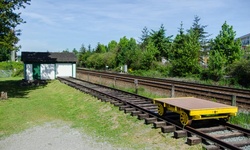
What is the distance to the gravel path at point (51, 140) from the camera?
8.10 m

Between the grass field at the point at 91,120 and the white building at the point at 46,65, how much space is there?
17020 mm

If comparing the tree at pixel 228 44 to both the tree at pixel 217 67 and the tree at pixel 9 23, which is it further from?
the tree at pixel 9 23

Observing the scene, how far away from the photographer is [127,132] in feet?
30.0

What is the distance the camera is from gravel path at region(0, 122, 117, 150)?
8102 millimetres

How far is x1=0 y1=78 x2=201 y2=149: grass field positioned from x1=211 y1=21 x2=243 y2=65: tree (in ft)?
69.8

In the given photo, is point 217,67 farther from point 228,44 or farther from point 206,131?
point 206,131

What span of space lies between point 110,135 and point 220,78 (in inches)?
859

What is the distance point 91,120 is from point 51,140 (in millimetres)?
2855

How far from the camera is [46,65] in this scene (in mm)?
34875

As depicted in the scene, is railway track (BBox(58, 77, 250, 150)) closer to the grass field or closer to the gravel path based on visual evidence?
the grass field

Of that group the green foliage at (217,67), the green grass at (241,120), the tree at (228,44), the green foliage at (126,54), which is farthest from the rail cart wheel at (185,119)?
the green foliage at (126,54)

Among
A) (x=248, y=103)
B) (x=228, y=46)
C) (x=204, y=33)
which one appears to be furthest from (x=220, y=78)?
(x=204, y=33)

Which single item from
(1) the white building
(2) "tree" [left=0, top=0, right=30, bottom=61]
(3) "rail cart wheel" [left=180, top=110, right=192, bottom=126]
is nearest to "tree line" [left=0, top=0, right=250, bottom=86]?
(2) "tree" [left=0, top=0, right=30, bottom=61]

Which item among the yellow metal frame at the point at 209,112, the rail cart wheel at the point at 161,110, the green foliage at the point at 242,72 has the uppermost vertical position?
the green foliage at the point at 242,72
